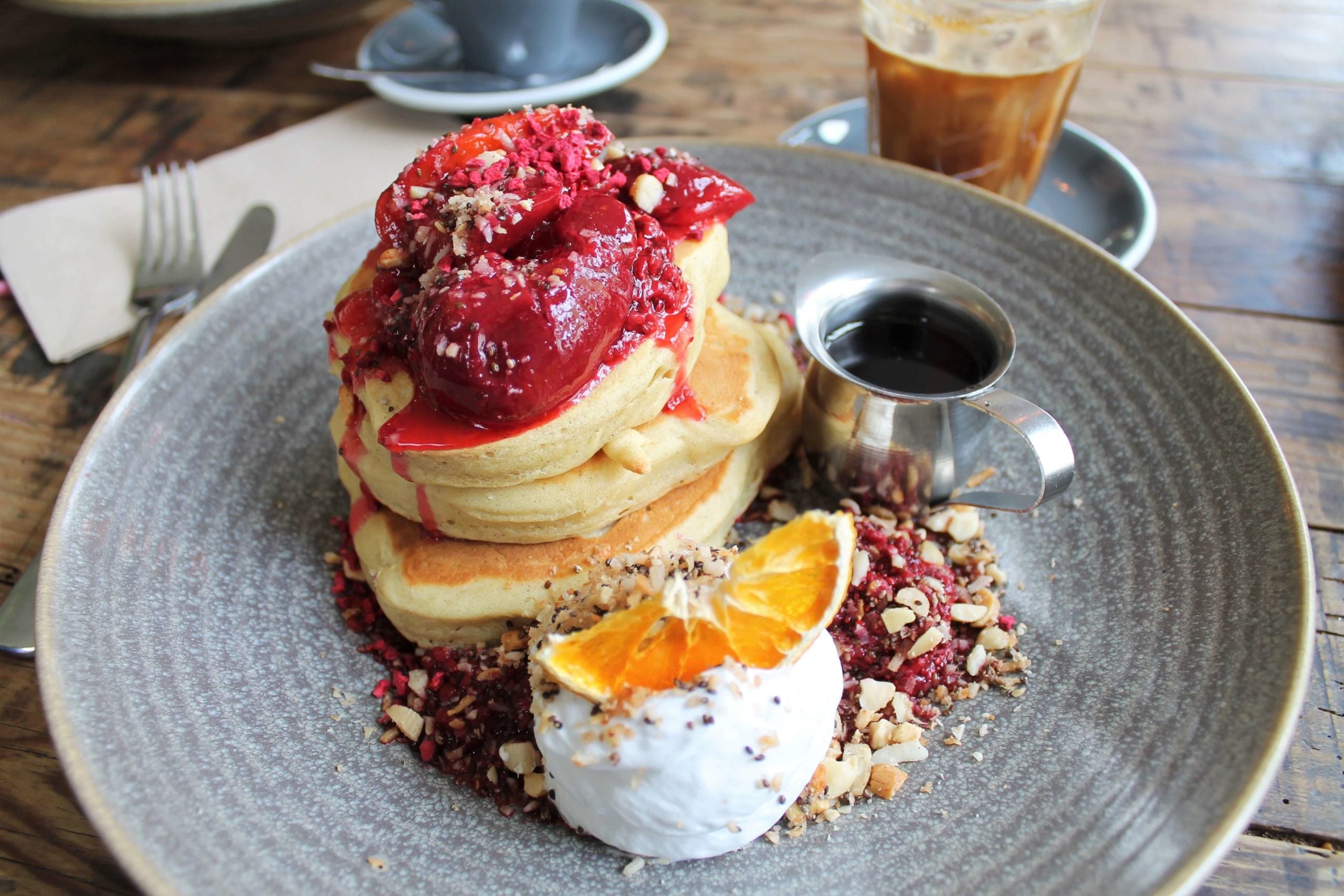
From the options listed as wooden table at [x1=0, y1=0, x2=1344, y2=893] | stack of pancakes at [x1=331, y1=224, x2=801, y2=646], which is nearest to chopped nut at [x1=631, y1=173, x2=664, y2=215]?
stack of pancakes at [x1=331, y1=224, x2=801, y2=646]

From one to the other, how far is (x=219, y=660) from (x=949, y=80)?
224cm

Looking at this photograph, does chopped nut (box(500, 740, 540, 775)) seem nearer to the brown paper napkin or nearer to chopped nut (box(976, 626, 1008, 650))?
chopped nut (box(976, 626, 1008, 650))

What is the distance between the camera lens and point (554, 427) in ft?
5.05

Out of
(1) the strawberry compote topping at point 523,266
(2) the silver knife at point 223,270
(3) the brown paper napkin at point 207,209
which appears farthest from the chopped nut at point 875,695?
(3) the brown paper napkin at point 207,209

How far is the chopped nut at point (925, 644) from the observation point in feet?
5.52

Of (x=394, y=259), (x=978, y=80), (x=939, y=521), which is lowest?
(x=939, y=521)

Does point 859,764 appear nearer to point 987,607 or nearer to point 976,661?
point 976,661

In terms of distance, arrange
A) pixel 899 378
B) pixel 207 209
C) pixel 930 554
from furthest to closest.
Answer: pixel 207 209, pixel 899 378, pixel 930 554

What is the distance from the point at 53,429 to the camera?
2.27m

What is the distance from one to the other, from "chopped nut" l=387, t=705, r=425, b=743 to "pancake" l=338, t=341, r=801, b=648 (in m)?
0.16

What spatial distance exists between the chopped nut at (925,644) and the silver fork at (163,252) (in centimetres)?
177

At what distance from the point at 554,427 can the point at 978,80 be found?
1.71 metres

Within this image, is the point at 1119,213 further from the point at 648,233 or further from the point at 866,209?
the point at 648,233

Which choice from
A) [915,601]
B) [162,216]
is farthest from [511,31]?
[915,601]
